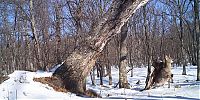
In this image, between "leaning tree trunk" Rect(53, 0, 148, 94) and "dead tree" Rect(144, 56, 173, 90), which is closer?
"leaning tree trunk" Rect(53, 0, 148, 94)

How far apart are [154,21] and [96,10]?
31178 millimetres

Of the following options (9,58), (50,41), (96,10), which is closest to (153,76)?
(96,10)

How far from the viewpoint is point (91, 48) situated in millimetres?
9266

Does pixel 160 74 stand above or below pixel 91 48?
below

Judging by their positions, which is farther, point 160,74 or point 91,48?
point 160,74

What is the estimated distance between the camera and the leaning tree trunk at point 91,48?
9.09 m

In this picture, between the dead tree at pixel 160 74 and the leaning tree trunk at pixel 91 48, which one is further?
the dead tree at pixel 160 74

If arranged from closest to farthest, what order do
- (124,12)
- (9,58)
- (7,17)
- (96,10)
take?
1. (124,12)
2. (96,10)
3. (7,17)
4. (9,58)

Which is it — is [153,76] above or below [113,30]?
below

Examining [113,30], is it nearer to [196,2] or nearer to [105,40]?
[105,40]

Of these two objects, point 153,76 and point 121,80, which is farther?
point 121,80

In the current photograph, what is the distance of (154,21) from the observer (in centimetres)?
5534

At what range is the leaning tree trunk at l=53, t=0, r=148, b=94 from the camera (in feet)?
29.8

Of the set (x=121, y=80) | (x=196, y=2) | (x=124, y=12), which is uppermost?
(x=196, y=2)
